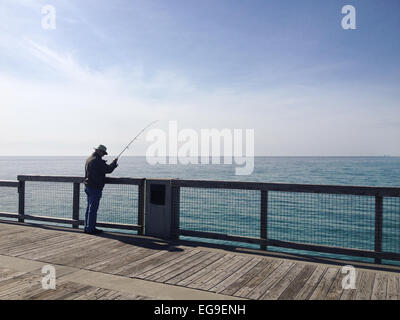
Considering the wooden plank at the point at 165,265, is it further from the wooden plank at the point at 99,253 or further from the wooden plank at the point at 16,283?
the wooden plank at the point at 16,283

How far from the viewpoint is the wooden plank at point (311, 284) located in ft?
13.2

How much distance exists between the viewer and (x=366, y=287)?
4.31m

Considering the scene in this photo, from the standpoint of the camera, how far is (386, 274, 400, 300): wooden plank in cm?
404

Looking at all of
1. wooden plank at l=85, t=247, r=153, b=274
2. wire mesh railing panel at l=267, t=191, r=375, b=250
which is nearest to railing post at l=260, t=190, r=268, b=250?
wire mesh railing panel at l=267, t=191, r=375, b=250

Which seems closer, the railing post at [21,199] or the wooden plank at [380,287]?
the wooden plank at [380,287]

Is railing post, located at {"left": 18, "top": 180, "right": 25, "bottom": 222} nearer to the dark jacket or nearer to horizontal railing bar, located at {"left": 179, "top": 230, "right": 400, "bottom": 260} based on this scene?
the dark jacket

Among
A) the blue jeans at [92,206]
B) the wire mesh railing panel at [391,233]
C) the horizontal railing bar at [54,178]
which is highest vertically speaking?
the horizontal railing bar at [54,178]

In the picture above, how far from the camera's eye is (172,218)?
6949mm

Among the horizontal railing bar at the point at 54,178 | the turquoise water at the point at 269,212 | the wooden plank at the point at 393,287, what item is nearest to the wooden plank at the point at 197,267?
the turquoise water at the point at 269,212

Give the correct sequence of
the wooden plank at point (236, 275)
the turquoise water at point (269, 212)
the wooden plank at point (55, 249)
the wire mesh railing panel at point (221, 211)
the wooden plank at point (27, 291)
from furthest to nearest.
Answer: the turquoise water at point (269, 212), the wire mesh railing panel at point (221, 211), the wooden plank at point (55, 249), the wooden plank at point (236, 275), the wooden plank at point (27, 291)

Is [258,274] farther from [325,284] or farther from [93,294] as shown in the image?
[93,294]

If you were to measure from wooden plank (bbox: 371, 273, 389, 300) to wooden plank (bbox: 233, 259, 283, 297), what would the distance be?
130 cm

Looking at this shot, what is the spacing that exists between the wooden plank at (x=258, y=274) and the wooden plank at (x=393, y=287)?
4.77 ft
